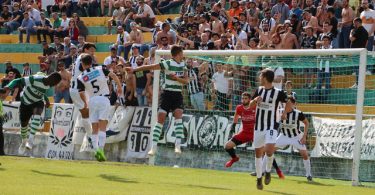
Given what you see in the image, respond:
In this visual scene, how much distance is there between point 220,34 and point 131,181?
1253cm

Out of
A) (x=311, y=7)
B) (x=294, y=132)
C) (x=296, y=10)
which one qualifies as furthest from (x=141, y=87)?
(x=294, y=132)

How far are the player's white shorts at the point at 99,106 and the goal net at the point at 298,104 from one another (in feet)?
12.5

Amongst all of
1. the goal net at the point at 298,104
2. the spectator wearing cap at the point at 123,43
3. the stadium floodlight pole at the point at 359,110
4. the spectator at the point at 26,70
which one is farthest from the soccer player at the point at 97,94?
Answer: the spectator at the point at 26,70

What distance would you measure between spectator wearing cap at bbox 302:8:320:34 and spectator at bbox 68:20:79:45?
431 inches

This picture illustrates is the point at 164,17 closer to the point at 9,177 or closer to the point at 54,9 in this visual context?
the point at 54,9

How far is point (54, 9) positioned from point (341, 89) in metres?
21.2

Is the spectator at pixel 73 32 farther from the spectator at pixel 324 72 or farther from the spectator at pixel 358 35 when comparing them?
the spectator at pixel 324 72

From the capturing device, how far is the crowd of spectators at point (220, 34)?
2489cm

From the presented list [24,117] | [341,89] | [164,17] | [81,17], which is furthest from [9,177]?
[81,17]

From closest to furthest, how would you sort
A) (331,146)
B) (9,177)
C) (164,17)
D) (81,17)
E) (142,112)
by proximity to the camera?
1. (9,177)
2. (331,146)
3. (142,112)
4. (164,17)
5. (81,17)

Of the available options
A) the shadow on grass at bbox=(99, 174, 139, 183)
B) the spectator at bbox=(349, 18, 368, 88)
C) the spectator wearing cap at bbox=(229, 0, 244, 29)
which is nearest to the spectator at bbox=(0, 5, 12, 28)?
the spectator wearing cap at bbox=(229, 0, 244, 29)

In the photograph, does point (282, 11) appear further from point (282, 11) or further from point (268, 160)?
point (268, 160)

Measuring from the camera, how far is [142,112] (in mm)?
26297

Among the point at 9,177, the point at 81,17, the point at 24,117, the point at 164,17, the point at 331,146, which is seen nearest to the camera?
the point at 9,177
